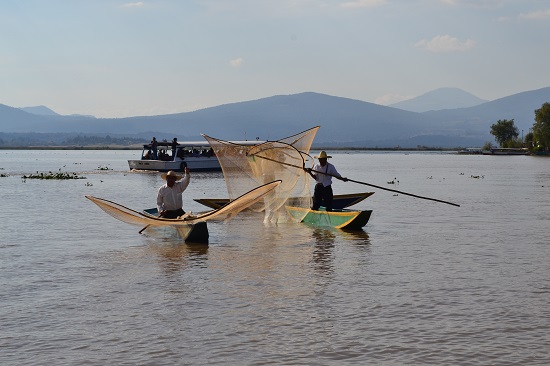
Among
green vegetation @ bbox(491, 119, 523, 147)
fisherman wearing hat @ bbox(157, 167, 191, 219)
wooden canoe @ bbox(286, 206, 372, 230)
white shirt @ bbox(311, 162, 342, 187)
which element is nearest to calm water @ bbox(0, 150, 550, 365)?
wooden canoe @ bbox(286, 206, 372, 230)

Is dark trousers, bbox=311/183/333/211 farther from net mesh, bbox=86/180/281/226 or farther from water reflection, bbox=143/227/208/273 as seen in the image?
water reflection, bbox=143/227/208/273

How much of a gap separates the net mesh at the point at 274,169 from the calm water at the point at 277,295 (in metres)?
→ 1.03

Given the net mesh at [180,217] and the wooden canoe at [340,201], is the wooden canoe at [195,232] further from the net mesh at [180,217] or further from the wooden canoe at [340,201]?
the wooden canoe at [340,201]

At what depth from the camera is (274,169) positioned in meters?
26.1

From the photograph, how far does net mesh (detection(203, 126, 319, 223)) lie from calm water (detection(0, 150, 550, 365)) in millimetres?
1028

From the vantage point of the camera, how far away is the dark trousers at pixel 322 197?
83.4 ft

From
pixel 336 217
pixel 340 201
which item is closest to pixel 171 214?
pixel 336 217

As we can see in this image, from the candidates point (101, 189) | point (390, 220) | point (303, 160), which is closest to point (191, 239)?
point (303, 160)

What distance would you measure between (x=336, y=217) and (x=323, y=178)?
1.25 m

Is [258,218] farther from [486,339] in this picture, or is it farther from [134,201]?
[486,339]

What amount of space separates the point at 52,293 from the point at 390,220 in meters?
16.2

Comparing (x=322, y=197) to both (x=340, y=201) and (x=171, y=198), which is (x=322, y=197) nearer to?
(x=340, y=201)

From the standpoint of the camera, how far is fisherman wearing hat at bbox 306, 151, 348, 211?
24750mm

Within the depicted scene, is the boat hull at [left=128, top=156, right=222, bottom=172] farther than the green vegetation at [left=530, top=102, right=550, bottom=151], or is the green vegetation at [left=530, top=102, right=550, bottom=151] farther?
the green vegetation at [left=530, top=102, right=550, bottom=151]
